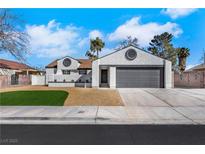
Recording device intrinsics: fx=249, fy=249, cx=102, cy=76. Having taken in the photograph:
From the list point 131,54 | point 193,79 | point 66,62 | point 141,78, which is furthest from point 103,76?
point 193,79

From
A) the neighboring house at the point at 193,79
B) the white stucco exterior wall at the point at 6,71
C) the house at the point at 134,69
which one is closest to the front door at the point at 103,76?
the house at the point at 134,69

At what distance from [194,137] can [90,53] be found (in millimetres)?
52890

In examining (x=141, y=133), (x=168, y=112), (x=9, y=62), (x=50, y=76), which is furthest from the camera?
(x=9, y=62)

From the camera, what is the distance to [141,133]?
7781 millimetres

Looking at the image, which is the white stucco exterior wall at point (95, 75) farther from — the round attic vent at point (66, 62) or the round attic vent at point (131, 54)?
the round attic vent at point (66, 62)

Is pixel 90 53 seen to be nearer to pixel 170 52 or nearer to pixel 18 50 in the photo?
pixel 170 52

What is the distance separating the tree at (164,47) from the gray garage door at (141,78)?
24462mm

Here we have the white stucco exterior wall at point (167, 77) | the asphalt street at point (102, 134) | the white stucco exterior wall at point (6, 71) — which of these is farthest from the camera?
the white stucco exterior wall at point (6, 71)

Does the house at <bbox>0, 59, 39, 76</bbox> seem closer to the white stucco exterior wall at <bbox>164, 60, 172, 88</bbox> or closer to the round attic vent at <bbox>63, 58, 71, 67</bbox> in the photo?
the round attic vent at <bbox>63, 58, 71, 67</bbox>

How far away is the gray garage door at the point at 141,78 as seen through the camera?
95.5ft

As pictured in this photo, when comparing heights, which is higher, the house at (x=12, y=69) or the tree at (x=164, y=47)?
the tree at (x=164, y=47)

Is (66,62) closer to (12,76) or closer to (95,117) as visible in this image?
(12,76)

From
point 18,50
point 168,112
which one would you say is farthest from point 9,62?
point 168,112

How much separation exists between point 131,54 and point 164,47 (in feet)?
89.0
